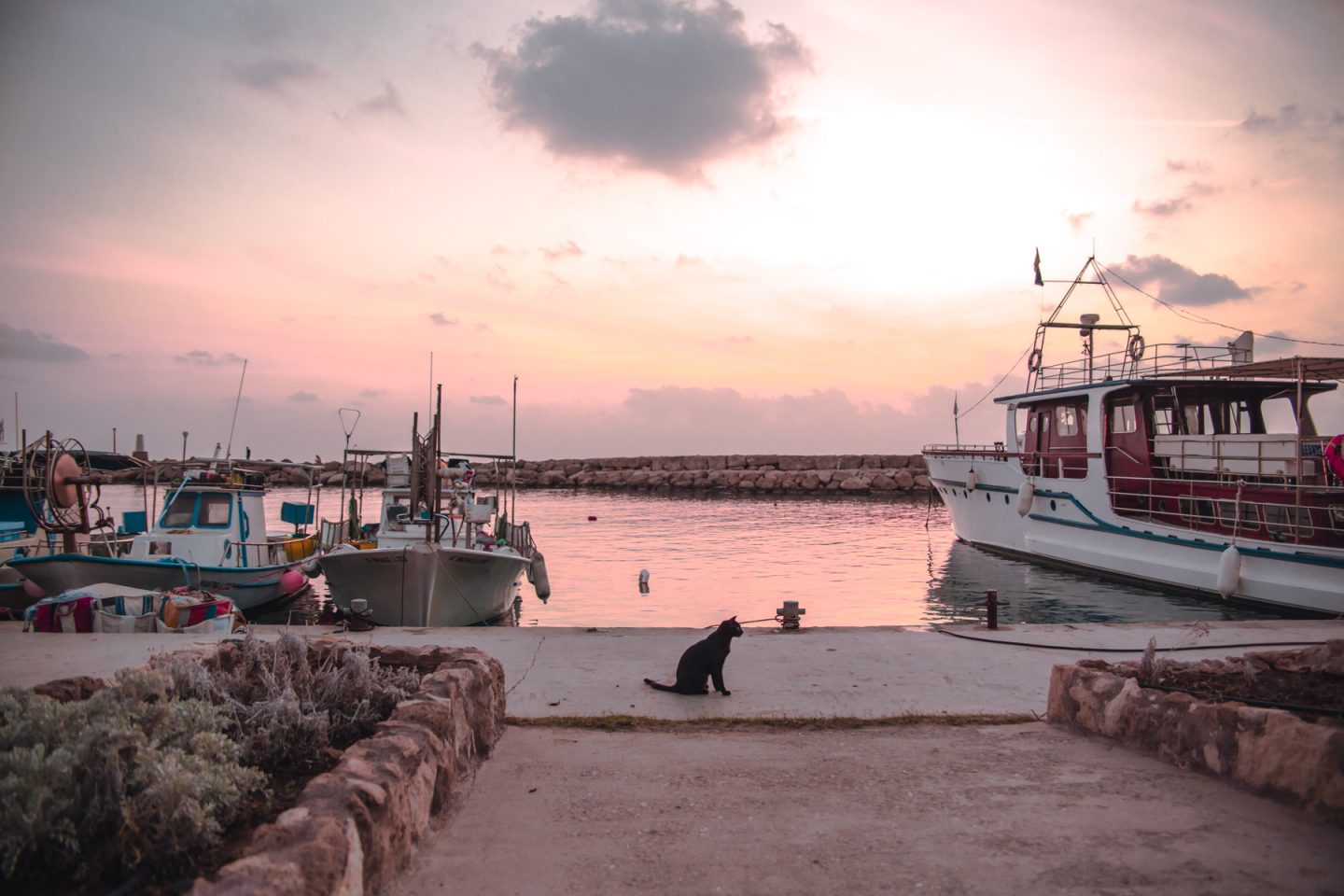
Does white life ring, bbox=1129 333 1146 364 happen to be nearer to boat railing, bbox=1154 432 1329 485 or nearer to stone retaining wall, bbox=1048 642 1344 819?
boat railing, bbox=1154 432 1329 485

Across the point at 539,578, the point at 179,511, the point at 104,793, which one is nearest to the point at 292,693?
the point at 104,793

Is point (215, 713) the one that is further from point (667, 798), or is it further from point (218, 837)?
point (667, 798)

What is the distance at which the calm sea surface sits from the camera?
17859mm

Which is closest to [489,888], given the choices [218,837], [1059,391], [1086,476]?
[218,837]

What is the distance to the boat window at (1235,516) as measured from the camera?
16.5 metres

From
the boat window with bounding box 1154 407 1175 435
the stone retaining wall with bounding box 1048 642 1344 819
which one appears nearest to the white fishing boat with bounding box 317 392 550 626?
the stone retaining wall with bounding box 1048 642 1344 819

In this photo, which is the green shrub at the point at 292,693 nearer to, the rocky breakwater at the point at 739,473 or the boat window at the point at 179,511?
the boat window at the point at 179,511

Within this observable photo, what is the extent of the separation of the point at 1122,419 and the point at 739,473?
47.3 meters

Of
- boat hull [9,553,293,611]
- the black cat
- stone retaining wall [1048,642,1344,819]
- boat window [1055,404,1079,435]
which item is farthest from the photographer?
boat window [1055,404,1079,435]

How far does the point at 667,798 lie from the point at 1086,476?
62.6ft

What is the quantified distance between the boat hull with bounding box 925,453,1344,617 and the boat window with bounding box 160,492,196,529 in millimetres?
19888

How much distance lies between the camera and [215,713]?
4.23 meters

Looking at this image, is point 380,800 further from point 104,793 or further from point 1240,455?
point 1240,455

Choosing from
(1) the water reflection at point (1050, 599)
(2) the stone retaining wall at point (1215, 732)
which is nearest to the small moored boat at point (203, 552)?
(1) the water reflection at point (1050, 599)
